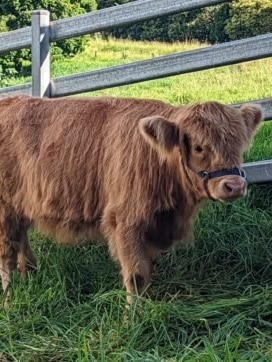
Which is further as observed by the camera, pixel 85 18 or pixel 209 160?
pixel 85 18

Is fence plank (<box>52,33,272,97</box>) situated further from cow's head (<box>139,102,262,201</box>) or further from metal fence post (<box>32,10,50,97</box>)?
cow's head (<box>139,102,262,201</box>)

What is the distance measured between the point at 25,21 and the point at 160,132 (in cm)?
2025

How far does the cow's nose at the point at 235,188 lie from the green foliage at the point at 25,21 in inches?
A: 715

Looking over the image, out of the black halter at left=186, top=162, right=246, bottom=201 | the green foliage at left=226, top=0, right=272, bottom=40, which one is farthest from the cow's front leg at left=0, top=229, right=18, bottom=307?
the green foliage at left=226, top=0, right=272, bottom=40

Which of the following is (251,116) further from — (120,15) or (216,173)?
(120,15)

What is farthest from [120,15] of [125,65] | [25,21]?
[25,21]

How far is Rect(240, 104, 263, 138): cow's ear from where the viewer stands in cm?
452

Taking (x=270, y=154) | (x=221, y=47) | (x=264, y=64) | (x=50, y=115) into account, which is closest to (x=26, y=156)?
(x=50, y=115)

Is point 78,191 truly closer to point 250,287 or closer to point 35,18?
point 250,287

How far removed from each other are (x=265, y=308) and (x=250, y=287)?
1.15 feet

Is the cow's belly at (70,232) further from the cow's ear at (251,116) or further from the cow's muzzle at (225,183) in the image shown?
the cow's ear at (251,116)

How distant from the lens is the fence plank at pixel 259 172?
18.2ft

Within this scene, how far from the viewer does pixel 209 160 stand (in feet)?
14.1

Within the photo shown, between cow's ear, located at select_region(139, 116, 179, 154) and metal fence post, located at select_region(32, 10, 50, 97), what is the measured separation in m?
2.12
